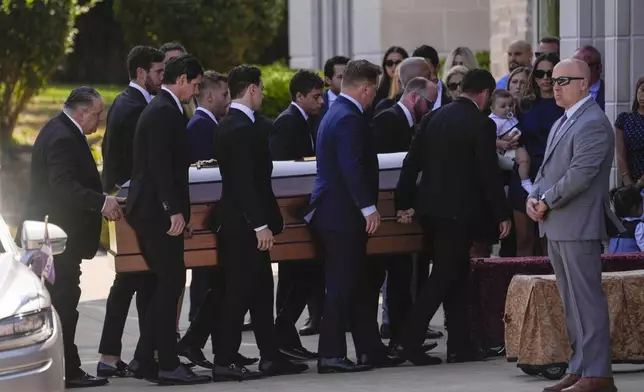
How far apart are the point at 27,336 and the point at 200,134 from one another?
3444 mm

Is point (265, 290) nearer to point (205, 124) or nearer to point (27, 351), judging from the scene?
point (205, 124)

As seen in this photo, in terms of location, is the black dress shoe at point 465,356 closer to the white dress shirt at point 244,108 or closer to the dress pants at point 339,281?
the dress pants at point 339,281

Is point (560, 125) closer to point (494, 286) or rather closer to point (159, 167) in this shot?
point (494, 286)

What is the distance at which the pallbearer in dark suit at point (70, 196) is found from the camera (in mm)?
9867

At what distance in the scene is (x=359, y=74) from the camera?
34.0ft

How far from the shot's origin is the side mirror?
841 cm

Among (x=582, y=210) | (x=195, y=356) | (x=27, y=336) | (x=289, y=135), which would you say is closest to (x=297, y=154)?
(x=289, y=135)

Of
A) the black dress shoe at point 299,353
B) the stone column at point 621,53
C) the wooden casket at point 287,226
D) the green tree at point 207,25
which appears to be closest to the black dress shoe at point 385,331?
the black dress shoe at point 299,353

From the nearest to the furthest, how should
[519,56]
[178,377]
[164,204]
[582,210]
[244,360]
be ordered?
[582,210], [164,204], [178,377], [244,360], [519,56]

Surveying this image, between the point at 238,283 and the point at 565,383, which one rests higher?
the point at 238,283

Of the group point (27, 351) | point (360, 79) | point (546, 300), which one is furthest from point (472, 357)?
point (27, 351)

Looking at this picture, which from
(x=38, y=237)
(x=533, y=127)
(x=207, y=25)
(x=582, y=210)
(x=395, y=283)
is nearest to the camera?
(x=38, y=237)

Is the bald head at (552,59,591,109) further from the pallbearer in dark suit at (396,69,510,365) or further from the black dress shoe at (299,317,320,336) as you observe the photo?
the black dress shoe at (299,317,320,336)

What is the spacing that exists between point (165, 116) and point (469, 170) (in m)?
2.03
